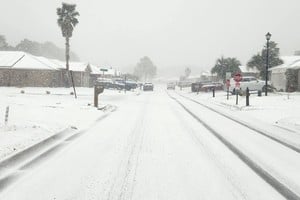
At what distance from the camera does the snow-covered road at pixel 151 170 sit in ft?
19.3

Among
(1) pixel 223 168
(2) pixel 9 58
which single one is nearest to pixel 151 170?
(1) pixel 223 168

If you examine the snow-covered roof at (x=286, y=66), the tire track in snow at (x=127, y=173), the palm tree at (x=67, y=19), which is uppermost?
the palm tree at (x=67, y=19)

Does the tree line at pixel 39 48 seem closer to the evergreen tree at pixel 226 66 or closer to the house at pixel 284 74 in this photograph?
the evergreen tree at pixel 226 66

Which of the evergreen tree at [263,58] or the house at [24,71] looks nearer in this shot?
the house at [24,71]

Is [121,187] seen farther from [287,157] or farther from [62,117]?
[62,117]

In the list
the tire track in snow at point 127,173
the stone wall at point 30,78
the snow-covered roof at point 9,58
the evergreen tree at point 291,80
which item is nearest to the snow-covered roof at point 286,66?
the evergreen tree at point 291,80

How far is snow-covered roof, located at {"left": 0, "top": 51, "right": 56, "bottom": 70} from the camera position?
5504 centimetres

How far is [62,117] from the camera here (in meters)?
16.3

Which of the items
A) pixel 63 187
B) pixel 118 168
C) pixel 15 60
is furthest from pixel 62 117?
pixel 15 60

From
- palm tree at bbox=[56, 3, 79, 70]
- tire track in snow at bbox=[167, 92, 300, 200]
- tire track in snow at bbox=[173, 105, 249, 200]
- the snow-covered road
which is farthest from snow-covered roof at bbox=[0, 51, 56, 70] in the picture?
tire track in snow at bbox=[167, 92, 300, 200]

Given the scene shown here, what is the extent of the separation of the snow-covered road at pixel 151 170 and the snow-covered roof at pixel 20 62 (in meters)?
46.7

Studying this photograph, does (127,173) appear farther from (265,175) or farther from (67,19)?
(67,19)

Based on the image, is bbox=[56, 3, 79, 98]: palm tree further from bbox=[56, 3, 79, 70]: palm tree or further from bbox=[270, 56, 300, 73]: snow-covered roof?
bbox=[270, 56, 300, 73]: snow-covered roof

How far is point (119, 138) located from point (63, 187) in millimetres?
5088
